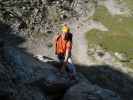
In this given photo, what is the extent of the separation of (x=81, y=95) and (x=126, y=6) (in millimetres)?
57894

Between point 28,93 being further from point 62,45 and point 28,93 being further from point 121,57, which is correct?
point 121,57

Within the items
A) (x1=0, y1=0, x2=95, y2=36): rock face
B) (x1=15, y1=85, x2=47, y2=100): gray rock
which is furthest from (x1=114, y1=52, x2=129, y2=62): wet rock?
(x1=15, y1=85, x2=47, y2=100): gray rock

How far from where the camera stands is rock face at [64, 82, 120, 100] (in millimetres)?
25209

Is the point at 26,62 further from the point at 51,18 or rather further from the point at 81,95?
the point at 51,18

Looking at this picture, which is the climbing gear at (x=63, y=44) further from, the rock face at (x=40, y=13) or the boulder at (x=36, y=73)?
the rock face at (x=40, y=13)

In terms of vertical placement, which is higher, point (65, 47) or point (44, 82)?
point (65, 47)

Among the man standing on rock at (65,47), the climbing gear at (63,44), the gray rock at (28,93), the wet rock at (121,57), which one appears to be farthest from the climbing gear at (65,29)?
the wet rock at (121,57)

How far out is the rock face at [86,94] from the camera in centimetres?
2521

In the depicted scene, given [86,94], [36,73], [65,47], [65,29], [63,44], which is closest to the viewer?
[65,29]

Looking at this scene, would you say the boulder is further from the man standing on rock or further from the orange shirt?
the orange shirt

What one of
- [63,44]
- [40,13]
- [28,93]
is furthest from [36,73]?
[40,13]

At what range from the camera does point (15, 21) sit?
63750mm

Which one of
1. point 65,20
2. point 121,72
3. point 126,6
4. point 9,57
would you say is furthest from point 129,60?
point 9,57

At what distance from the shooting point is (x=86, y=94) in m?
25.5
